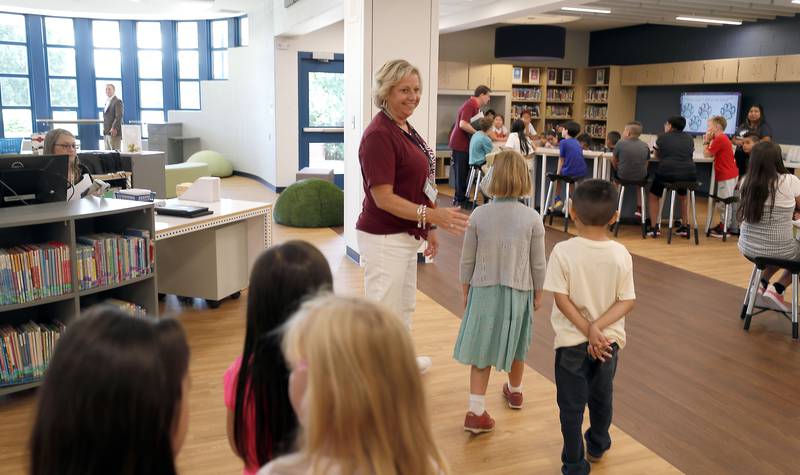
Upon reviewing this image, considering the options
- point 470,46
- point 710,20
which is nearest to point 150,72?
point 470,46

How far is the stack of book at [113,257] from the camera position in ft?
12.1

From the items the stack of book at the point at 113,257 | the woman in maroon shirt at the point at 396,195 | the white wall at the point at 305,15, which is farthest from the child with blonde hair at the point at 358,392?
the white wall at the point at 305,15

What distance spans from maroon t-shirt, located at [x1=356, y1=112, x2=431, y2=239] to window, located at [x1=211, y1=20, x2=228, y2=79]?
43.2 ft

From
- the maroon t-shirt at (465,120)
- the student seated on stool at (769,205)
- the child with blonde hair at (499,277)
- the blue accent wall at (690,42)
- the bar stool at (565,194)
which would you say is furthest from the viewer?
the blue accent wall at (690,42)

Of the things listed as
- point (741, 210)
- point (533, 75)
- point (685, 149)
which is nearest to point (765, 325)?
point (741, 210)

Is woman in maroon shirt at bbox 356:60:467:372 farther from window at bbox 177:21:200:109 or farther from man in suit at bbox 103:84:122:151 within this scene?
window at bbox 177:21:200:109

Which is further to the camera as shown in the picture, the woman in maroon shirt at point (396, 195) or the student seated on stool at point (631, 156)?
the student seated on stool at point (631, 156)

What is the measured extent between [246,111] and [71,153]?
9833 millimetres

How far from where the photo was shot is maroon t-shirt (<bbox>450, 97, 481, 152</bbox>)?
10.5 meters

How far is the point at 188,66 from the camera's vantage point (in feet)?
52.1

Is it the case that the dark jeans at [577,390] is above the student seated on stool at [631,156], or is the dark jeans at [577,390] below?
below

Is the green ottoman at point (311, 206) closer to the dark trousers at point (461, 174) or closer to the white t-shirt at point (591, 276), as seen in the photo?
the dark trousers at point (461, 174)

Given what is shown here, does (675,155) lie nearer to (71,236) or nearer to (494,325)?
(494,325)

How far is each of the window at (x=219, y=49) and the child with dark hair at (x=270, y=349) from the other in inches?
580
